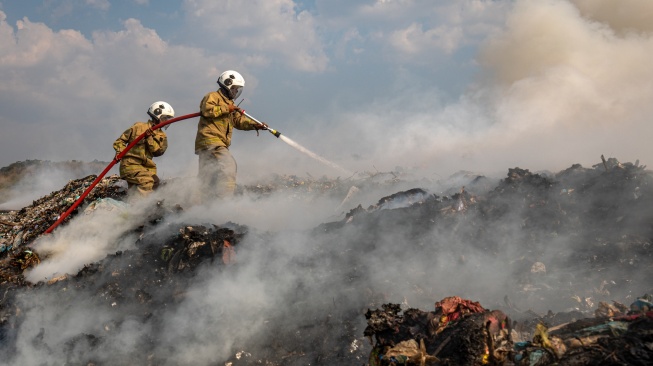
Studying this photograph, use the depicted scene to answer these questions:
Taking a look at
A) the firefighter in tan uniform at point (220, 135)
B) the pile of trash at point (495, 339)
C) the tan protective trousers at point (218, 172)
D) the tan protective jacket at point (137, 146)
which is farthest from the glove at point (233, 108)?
the pile of trash at point (495, 339)

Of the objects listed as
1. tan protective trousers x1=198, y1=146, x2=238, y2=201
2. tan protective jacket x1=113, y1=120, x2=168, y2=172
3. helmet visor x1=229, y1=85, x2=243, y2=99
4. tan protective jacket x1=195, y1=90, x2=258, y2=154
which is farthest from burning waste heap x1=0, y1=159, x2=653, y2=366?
helmet visor x1=229, y1=85, x2=243, y2=99

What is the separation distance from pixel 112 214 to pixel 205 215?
4.76 ft

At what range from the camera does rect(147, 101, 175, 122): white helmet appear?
8.70m

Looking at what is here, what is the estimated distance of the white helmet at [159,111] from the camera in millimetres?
8695

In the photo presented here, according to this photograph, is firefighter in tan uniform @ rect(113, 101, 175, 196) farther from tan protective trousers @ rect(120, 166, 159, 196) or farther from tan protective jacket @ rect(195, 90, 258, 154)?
tan protective jacket @ rect(195, 90, 258, 154)

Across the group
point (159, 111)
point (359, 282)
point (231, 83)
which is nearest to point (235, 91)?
point (231, 83)

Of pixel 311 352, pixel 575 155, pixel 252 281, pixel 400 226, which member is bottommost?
pixel 311 352

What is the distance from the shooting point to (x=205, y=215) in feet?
26.2

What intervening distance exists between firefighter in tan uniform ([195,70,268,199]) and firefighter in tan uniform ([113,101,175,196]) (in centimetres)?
63

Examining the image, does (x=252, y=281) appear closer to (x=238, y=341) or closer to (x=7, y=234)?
(x=238, y=341)

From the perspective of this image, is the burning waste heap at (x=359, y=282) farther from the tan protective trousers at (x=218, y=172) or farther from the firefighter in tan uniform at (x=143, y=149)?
the firefighter in tan uniform at (x=143, y=149)

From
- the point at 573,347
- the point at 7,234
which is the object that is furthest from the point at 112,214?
the point at 573,347

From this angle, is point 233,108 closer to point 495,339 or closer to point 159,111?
point 159,111

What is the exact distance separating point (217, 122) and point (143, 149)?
51.3 inches
